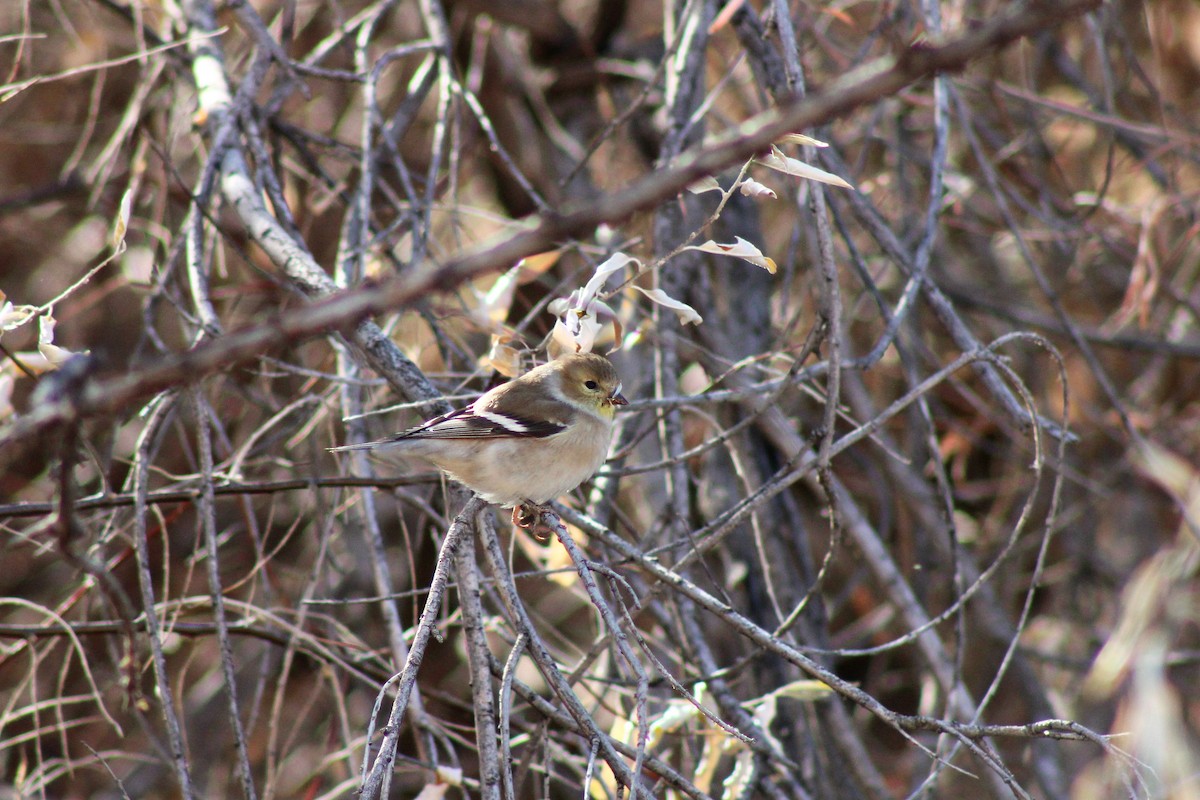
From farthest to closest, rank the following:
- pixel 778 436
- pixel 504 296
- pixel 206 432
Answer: pixel 778 436 → pixel 504 296 → pixel 206 432

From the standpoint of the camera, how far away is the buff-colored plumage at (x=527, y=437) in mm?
2715

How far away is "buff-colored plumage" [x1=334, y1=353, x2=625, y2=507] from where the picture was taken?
8.91 feet

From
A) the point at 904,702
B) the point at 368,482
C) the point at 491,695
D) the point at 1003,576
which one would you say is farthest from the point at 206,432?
the point at 904,702

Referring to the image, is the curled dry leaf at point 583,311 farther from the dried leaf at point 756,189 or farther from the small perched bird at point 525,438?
the dried leaf at point 756,189

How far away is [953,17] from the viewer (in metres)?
3.82

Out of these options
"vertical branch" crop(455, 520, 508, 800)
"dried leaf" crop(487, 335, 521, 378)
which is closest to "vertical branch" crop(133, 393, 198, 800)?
"vertical branch" crop(455, 520, 508, 800)

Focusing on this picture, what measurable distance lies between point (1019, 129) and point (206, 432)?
13.3 feet

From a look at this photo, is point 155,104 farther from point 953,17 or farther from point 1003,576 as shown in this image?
point 1003,576

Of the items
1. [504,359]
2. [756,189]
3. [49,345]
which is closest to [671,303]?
[756,189]

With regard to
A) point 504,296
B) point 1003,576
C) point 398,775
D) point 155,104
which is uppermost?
point 155,104

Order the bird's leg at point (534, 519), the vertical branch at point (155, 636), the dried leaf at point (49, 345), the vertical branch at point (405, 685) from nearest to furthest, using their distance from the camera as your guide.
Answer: the vertical branch at point (405, 685) → the vertical branch at point (155, 636) → the dried leaf at point (49, 345) → the bird's leg at point (534, 519)

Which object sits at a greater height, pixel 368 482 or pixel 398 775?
pixel 368 482

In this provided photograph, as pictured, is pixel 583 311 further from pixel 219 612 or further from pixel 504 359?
pixel 219 612

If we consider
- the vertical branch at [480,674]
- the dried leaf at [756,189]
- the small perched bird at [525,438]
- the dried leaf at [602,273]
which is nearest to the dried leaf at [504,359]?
the small perched bird at [525,438]
